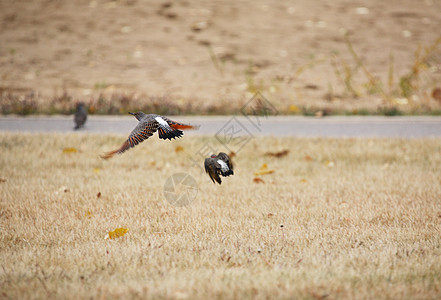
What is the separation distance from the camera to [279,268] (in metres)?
2.69

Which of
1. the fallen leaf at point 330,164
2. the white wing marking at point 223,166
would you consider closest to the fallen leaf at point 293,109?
the fallen leaf at point 330,164

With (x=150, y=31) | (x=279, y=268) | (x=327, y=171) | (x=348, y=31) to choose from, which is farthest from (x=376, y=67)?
(x=279, y=268)

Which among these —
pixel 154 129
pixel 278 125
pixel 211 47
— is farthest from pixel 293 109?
pixel 154 129

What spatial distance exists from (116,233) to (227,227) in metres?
0.81

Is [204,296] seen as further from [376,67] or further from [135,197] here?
[376,67]

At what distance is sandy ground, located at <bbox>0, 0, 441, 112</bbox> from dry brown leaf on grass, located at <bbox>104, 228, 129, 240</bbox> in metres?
6.17

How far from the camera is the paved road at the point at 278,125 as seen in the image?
24.3 ft

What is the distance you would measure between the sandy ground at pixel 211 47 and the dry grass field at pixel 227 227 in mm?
3876

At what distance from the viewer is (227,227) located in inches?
137

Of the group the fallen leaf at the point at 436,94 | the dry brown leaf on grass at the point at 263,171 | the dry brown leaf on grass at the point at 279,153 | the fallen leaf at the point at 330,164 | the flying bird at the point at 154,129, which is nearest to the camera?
A: the flying bird at the point at 154,129

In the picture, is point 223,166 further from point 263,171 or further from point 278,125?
point 278,125

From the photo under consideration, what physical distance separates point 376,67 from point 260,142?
654 cm

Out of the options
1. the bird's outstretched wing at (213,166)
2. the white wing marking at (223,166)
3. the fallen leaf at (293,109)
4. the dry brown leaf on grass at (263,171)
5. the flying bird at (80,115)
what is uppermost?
the white wing marking at (223,166)

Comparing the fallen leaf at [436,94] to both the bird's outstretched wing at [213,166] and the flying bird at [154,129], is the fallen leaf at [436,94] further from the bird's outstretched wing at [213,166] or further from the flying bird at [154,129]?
the flying bird at [154,129]
